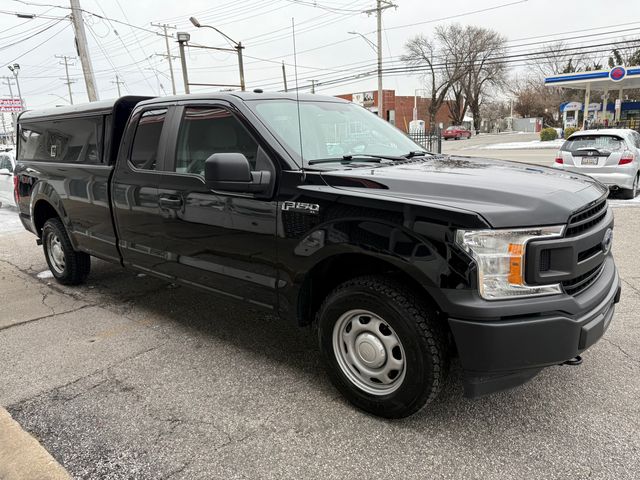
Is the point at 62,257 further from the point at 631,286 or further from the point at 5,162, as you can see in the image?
the point at 5,162

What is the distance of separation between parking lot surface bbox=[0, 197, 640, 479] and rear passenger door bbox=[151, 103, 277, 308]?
60 centimetres

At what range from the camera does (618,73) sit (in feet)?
91.0

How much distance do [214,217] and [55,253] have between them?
129 inches

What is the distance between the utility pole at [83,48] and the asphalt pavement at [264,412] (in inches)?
665

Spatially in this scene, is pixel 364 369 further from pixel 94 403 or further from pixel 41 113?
pixel 41 113

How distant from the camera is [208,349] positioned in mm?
3799

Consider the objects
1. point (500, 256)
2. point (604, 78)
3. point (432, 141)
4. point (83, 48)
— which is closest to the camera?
point (500, 256)

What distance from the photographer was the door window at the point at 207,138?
Result: 3326 millimetres

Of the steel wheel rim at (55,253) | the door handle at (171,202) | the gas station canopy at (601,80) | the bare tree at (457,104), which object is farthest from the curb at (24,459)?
the bare tree at (457,104)

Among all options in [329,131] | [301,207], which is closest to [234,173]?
[301,207]

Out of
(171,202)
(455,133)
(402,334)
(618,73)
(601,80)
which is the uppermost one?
(618,73)

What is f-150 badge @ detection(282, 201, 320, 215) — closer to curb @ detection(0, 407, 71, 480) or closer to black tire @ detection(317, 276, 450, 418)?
black tire @ detection(317, 276, 450, 418)

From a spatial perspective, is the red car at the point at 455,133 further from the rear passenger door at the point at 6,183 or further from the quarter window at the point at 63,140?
the quarter window at the point at 63,140

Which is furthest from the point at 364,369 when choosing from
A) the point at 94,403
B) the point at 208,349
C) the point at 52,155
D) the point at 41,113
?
the point at 41,113
